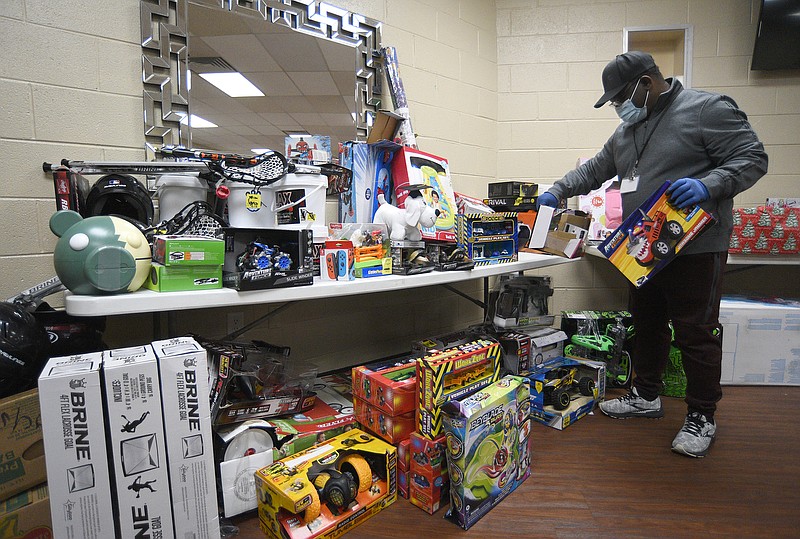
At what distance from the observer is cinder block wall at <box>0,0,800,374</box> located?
160 cm

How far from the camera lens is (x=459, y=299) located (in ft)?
9.52

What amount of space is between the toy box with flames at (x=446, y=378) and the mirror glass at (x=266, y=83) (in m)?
1.18

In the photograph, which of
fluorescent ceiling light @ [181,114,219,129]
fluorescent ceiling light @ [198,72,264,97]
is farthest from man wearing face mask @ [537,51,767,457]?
fluorescent ceiling light @ [181,114,219,129]

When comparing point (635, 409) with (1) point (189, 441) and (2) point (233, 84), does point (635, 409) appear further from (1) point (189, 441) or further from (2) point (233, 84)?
(2) point (233, 84)

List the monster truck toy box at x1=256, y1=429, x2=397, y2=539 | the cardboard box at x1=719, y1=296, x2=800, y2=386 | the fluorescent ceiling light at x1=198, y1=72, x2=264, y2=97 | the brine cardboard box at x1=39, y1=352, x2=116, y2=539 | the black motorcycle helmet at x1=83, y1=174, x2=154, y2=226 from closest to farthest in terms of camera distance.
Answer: the brine cardboard box at x1=39, y1=352, x2=116, y2=539 < the monster truck toy box at x1=256, y1=429, x2=397, y2=539 < the black motorcycle helmet at x1=83, y1=174, x2=154, y2=226 < the fluorescent ceiling light at x1=198, y1=72, x2=264, y2=97 < the cardboard box at x1=719, y1=296, x2=800, y2=386

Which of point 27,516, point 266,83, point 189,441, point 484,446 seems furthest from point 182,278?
point 266,83

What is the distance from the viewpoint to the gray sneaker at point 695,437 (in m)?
1.70

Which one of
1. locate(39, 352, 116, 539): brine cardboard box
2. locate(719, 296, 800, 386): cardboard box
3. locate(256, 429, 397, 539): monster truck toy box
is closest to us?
locate(39, 352, 116, 539): brine cardboard box

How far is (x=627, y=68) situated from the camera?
178 centimetres

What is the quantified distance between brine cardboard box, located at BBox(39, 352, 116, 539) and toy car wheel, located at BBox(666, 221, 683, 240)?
1868 mm

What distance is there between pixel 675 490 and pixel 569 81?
8.12 feet

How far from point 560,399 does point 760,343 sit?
54.1 inches

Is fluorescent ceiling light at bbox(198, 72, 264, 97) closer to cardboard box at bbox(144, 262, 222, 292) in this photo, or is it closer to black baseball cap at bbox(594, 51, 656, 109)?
cardboard box at bbox(144, 262, 222, 292)

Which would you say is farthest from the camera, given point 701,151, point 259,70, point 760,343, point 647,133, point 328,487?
point 760,343
